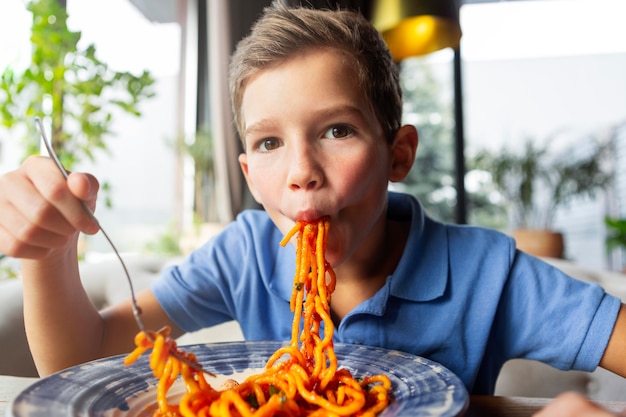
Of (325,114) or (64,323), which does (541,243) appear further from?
(64,323)

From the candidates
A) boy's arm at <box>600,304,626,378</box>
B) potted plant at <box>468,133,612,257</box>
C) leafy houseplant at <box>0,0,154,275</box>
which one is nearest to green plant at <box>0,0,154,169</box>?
leafy houseplant at <box>0,0,154,275</box>

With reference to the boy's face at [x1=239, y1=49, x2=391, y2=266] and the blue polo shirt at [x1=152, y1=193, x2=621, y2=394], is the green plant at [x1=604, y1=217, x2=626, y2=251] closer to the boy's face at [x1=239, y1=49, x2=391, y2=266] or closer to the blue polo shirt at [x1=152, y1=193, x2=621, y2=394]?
the blue polo shirt at [x1=152, y1=193, x2=621, y2=394]

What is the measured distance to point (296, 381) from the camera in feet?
2.39

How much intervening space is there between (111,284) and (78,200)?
3.92ft

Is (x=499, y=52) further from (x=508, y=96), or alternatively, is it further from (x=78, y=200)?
(x=78, y=200)

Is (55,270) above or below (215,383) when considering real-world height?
above

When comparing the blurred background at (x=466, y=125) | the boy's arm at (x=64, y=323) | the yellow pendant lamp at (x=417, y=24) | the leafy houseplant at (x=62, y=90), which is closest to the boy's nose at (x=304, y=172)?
the boy's arm at (x=64, y=323)

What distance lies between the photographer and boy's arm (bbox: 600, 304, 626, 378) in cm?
99

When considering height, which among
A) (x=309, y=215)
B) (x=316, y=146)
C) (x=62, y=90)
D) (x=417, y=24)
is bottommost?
(x=309, y=215)

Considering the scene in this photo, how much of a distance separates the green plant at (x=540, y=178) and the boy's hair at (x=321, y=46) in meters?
4.40

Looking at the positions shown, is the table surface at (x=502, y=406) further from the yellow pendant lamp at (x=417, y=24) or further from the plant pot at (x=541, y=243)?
the plant pot at (x=541, y=243)

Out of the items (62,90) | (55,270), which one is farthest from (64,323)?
(62,90)

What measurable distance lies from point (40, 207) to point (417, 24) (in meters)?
2.38

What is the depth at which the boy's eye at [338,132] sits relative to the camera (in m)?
0.90
